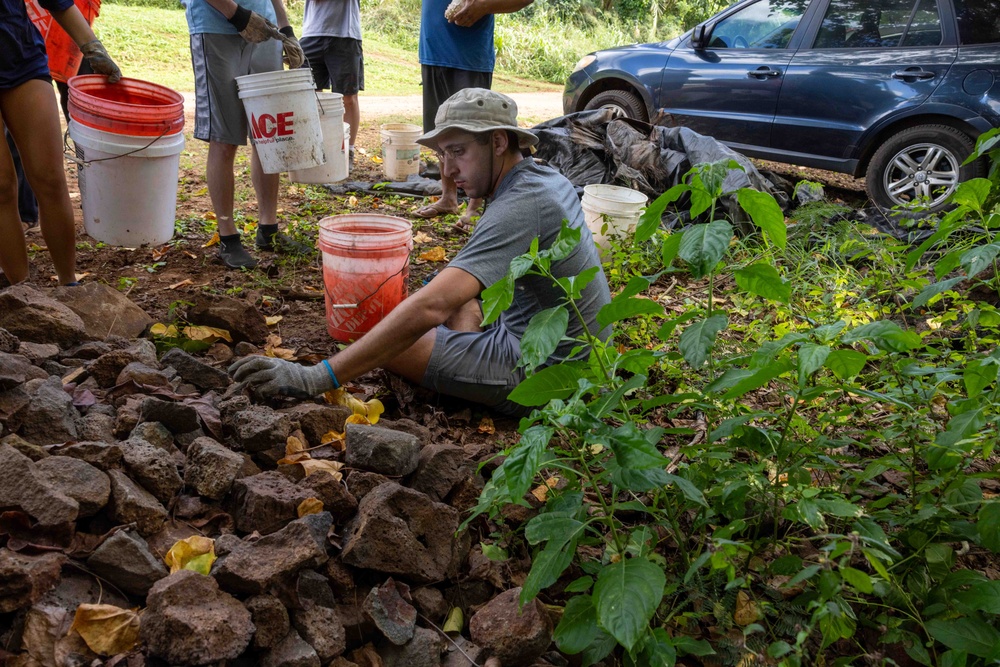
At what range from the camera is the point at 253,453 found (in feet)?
7.44

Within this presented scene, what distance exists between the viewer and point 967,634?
161 centimetres

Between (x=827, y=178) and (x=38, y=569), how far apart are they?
7.73 m

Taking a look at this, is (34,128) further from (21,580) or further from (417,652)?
(417,652)

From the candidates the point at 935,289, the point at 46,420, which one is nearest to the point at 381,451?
the point at 46,420

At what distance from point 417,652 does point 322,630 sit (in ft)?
0.74

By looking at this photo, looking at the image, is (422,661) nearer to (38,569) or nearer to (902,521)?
(38,569)

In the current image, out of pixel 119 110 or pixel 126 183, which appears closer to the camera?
pixel 119 110

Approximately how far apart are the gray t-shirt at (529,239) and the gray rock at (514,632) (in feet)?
3.23

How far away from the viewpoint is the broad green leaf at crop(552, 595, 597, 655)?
1.59 metres

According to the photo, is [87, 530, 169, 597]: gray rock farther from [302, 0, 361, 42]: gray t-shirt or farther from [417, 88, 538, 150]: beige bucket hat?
[302, 0, 361, 42]: gray t-shirt

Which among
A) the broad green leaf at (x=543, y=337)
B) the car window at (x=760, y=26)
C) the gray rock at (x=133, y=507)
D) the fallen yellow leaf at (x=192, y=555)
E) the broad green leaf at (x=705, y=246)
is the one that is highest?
the car window at (x=760, y=26)

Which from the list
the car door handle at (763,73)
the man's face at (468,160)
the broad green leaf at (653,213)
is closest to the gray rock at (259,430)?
the man's face at (468,160)

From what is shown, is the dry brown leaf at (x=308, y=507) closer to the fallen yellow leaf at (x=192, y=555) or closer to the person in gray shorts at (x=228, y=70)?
the fallen yellow leaf at (x=192, y=555)

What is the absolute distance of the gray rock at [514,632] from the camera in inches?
69.8
